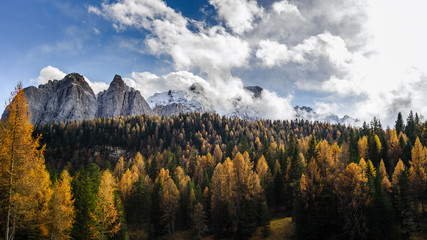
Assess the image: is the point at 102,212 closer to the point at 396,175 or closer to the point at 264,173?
the point at 264,173

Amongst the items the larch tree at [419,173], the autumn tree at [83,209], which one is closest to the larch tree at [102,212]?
the autumn tree at [83,209]

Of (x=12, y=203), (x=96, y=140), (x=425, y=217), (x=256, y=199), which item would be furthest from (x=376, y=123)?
(x=96, y=140)

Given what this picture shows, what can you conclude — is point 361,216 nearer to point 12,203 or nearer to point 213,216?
point 213,216

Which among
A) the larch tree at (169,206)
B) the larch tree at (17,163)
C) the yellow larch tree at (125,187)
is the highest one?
the larch tree at (17,163)

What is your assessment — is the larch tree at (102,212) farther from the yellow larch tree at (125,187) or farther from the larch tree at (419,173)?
the larch tree at (419,173)

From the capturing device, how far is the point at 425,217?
51.1 meters

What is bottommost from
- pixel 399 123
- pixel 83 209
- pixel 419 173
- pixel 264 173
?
pixel 83 209

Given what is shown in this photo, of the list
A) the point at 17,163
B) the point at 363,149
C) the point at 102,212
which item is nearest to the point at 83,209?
the point at 102,212

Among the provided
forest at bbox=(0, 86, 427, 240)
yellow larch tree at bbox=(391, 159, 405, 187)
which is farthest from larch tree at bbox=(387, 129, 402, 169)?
yellow larch tree at bbox=(391, 159, 405, 187)

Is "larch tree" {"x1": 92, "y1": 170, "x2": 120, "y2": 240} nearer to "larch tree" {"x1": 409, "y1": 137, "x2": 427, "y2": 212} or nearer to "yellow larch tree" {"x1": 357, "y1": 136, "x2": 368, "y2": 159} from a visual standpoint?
"larch tree" {"x1": 409, "y1": 137, "x2": 427, "y2": 212}

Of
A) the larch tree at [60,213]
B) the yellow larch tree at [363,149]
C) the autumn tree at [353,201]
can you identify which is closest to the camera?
the larch tree at [60,213]

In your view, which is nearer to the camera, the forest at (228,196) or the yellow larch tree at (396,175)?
the forest at (228,196)

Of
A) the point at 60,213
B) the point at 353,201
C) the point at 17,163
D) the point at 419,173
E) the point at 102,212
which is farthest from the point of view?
the point at 419,173

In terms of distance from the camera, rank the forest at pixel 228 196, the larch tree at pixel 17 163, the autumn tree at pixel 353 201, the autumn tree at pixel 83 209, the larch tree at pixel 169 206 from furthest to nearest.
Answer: the larch tree at pixel 169 206 → the autumn tree at pixel 353 201 → the autumn tree at pixel 83 209 → the forest at pixel 228 196 → the larch tree at pixel 17 163
